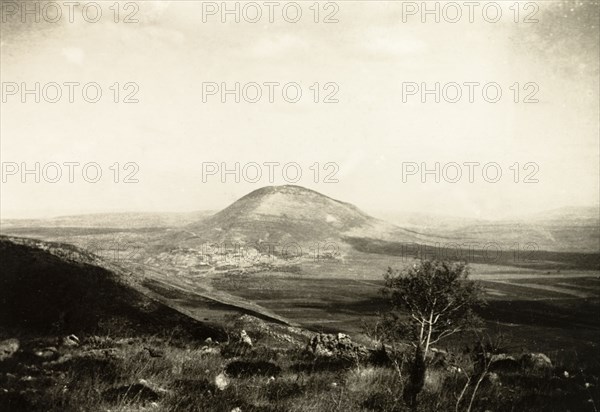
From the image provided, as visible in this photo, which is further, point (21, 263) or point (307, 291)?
point (307, 291)

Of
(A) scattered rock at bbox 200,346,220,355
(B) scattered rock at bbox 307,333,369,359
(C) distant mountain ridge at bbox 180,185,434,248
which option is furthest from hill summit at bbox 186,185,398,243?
(A) scattered rock at bbox 200,346,220,355

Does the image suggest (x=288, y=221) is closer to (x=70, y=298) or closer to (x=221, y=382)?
(x=70, y=298)

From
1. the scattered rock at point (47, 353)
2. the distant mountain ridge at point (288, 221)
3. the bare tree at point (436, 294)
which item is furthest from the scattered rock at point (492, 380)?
the distant mountain ridge at point (288, 221)

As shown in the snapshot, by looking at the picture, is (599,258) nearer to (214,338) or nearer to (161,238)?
(161,238)

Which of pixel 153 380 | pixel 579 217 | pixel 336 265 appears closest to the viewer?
pixel 153 380

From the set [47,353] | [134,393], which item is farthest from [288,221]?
[134,393]

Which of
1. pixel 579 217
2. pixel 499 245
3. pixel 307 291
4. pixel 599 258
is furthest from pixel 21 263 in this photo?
pixel 579 217
